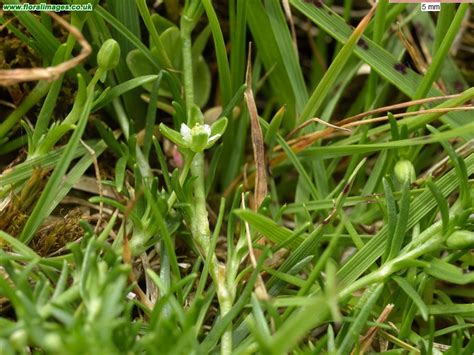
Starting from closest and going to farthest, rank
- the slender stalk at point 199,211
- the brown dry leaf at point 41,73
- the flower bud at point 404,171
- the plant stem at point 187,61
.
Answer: the brown dry leaf at point 41,73 → the slender stalk at point 199,211 → the flower bud at point 404,171 → the plant stem at point 187,61

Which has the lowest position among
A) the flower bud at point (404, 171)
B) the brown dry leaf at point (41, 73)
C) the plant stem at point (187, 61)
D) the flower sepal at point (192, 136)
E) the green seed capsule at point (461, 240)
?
the green seed capsule at point (461, 240)

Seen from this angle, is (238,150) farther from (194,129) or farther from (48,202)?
(48,202)

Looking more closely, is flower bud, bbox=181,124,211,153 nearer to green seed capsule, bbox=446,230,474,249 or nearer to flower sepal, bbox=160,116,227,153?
flower sepal, bbox=160,116,227,153

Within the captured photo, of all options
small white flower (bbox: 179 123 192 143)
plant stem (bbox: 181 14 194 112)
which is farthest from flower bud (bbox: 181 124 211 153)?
plant stem (bbox: 181 14 194 112)

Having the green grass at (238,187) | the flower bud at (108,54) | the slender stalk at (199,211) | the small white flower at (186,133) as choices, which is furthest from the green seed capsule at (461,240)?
the flower bud at (108,54)

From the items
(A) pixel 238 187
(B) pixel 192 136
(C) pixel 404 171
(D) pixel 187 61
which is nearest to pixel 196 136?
(B) pixel 192 136

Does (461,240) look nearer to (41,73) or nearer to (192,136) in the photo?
(192,136)

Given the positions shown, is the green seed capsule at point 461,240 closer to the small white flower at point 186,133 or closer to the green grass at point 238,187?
the green grass at point 238,187

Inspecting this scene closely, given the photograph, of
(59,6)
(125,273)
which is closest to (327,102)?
(59,6)
